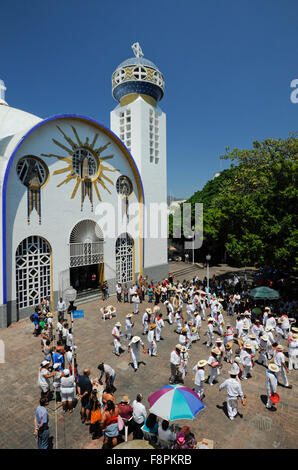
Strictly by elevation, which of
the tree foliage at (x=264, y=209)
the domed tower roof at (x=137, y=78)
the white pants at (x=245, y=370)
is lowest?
the white pants at (x=245, y=370)

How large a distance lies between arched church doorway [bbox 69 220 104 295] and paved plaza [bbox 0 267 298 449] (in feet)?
19.6

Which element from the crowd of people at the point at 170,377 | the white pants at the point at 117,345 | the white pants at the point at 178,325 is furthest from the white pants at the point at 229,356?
the white pants at the point at 117,345

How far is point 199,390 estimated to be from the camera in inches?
307

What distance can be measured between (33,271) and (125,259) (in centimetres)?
768

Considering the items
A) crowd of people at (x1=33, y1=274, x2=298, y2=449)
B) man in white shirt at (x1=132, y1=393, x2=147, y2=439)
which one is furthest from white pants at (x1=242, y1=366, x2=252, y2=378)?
man in white shirt at (x1=132, y1=393, x2=147, y2=439)

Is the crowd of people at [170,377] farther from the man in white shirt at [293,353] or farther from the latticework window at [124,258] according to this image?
the latticework window at [124,258]

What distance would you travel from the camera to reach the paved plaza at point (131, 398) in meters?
6.36

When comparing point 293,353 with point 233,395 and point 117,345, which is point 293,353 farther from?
point 117,345

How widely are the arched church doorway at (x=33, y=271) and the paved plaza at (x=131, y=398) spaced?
7.38 feet

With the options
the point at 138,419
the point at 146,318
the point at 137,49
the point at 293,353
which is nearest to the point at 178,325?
the point at 146,318

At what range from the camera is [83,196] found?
1783 cm
